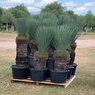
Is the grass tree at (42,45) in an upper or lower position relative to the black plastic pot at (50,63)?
upper

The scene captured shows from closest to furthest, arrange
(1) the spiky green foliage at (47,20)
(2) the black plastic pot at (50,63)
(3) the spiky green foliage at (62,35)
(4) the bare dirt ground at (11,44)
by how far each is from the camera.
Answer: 1. (3) the spiky green foliage at (62,35)
2. (2) the black plastic pot at (50,63)
3. (1) the spiky green foliage at (47,20)
4. (4) the bare dirt ground at (11,44)

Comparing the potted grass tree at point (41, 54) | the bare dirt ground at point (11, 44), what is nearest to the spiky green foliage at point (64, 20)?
the potted grass tree at point (41, 54)

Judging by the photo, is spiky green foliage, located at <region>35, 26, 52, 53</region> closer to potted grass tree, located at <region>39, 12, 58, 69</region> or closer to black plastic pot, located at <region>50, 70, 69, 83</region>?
potted grass tree, located at <region>39, 12, 58, 69</region>

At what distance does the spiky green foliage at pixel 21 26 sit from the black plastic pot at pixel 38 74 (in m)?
0.85

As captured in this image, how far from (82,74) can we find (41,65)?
173 cm

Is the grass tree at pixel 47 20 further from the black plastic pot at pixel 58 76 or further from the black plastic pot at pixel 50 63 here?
the black plastic pot at pixel 58 76

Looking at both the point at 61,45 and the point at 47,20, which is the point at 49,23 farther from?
the point at 61,45

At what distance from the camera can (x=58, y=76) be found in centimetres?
584

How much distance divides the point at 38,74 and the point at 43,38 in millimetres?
754

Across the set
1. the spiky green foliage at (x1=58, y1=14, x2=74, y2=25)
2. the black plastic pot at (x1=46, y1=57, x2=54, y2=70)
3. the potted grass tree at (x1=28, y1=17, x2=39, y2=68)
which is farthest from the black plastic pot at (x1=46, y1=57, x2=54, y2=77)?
the spiky green foliage at (x1=58, y1=14, x2=74, y2=25)

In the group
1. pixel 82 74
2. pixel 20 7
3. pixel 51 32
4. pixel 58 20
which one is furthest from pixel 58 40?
pixel 20 7

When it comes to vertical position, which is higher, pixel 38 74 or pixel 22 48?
pixel 22 48

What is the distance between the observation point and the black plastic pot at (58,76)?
229 inches

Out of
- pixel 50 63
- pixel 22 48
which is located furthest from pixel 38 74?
pixel 22 48
